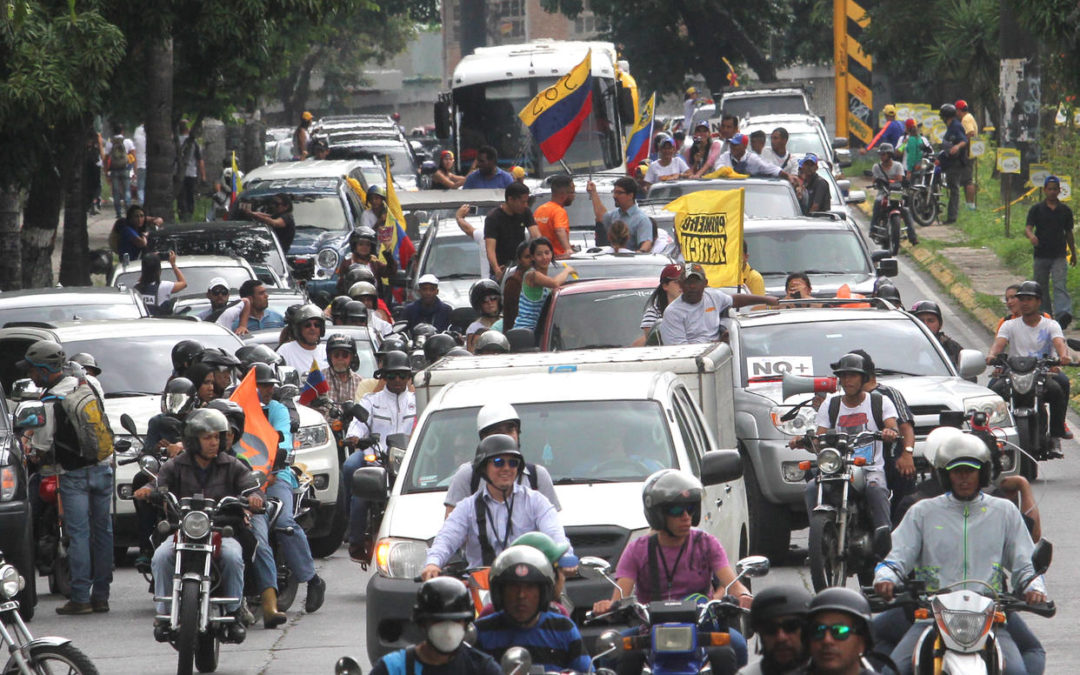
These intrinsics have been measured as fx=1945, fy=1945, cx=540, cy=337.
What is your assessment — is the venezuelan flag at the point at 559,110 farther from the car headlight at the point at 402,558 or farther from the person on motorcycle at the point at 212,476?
the car headlight at the point at 402,558

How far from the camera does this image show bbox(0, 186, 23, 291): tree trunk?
81.5ft

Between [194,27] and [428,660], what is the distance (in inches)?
811

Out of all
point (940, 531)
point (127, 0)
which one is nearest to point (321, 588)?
point (940, 531)

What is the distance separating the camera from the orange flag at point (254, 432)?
38.1 feet

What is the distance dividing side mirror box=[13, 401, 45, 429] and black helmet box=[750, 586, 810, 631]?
7.15 m

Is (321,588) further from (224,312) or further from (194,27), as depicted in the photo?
(194,27)

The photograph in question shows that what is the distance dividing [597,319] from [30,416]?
4.98m

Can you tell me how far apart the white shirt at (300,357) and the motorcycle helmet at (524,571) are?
896 centimetres

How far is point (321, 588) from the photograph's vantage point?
1237 centimetres

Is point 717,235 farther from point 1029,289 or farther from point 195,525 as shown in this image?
point 195,525

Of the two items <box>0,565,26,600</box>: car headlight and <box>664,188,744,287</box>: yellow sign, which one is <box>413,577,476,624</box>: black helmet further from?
<box>664,188,744,287</box>: yellow sign

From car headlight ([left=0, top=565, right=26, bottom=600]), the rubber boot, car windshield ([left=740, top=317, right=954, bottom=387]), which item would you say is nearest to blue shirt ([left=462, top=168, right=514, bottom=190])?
car windshield ([left=740, top=317, right=954, bottom=387])

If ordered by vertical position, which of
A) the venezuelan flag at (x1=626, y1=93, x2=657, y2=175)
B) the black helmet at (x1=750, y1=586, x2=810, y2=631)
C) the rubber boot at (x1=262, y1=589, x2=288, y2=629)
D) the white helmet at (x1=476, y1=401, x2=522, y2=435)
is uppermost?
the venezuelan flag at (x1=626, y1=93, x2=657, y2=175)

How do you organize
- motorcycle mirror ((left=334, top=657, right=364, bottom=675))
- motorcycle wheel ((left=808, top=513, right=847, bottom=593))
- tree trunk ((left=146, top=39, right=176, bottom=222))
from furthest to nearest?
1. tree trunk ((left=146, top=39, right=176, bottom=222))
2. motorcycle wheel ((left=808, top=513, right=847, bottom=593))
3. motorcycle mirror ((left=334, top=657, right=364, bottom=675))
